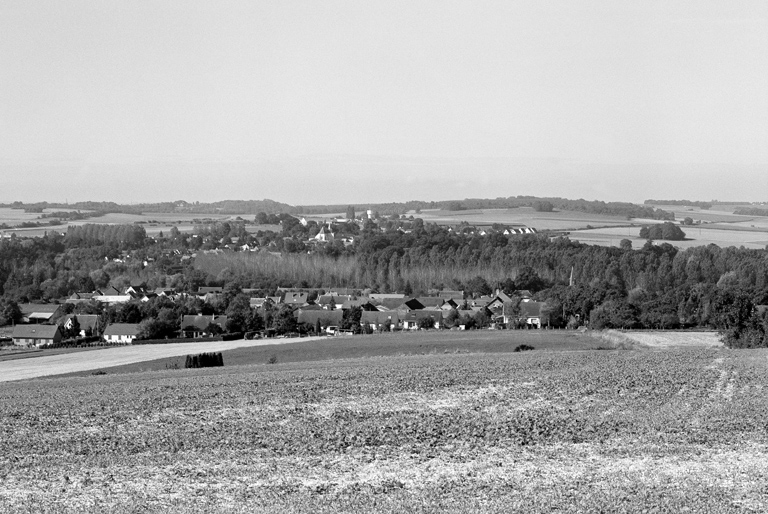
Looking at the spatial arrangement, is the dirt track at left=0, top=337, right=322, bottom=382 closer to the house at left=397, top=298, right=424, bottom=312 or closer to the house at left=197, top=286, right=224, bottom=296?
the house at left=397, top=298, right=424, bottom=312

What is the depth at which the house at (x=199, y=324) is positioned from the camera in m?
75.9

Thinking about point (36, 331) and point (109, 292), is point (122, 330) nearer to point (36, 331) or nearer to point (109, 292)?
point (36, 331)

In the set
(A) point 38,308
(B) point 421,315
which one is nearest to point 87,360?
(B) point 421,315

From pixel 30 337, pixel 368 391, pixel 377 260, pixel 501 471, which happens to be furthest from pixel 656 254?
pixel 501 471

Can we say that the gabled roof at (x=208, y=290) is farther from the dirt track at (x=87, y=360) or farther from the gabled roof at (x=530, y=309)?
the dirt track at (x=87, y=360)

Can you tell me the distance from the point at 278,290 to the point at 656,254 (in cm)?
4570

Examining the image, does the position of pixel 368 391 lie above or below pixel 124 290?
above

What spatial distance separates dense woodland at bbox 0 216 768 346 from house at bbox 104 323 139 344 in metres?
1.98

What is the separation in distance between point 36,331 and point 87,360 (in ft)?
92.4

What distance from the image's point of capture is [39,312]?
95.3 meters

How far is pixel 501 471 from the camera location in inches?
585

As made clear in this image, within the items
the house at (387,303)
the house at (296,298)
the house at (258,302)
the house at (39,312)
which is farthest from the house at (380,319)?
the house at (39,312)

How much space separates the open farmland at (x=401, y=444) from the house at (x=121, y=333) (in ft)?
153

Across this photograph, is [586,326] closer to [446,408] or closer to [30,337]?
[30,337]
